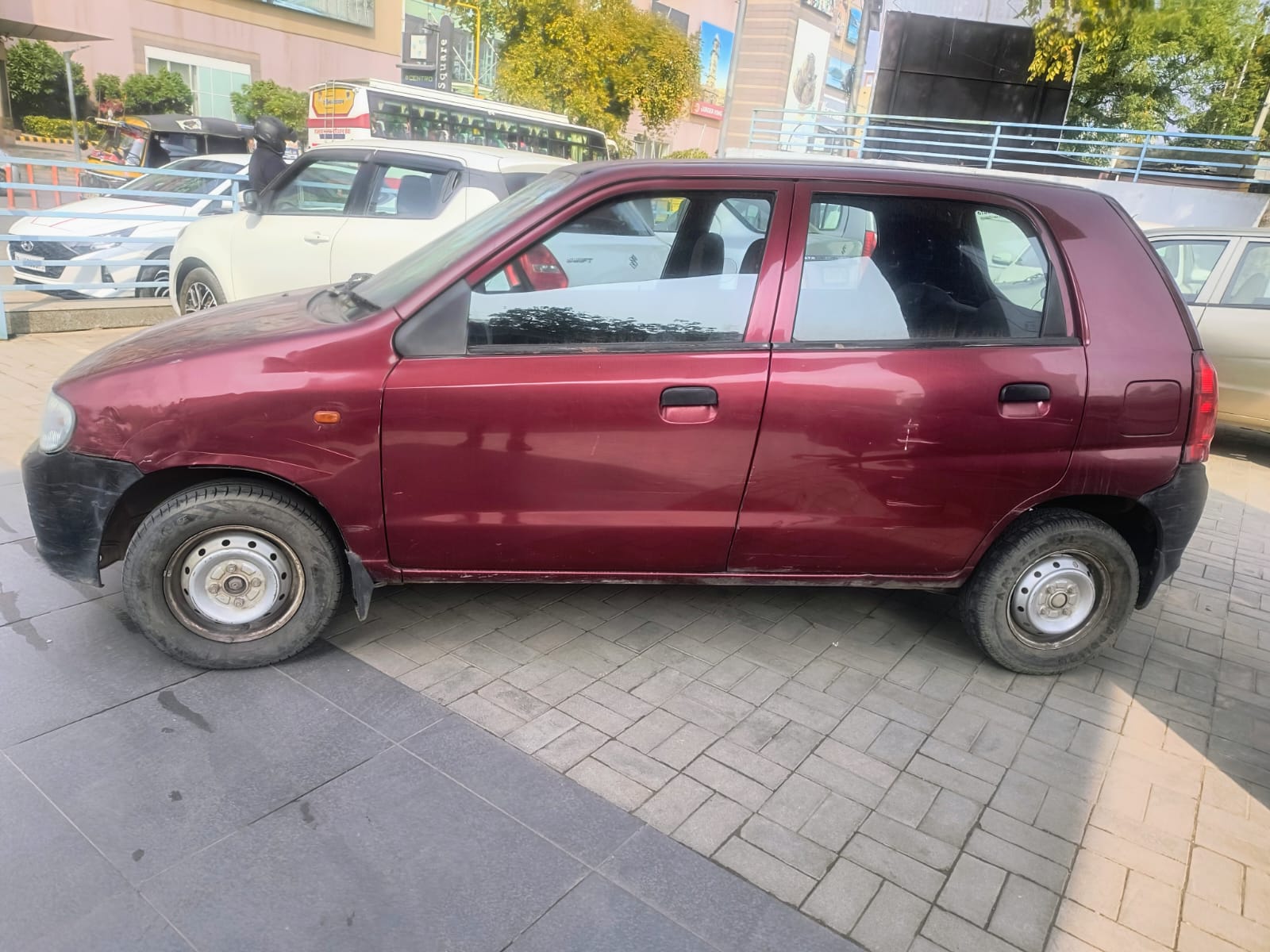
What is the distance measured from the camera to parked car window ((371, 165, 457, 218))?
21.5ft

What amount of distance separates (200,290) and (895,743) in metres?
6.61

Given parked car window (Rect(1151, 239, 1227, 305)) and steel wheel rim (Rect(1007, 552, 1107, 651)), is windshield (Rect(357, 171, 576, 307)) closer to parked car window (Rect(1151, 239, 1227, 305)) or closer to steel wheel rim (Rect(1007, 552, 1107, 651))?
steel wheel rim (Rect(1007, 552, 1107, 651))

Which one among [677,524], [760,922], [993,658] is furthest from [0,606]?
[993,658]

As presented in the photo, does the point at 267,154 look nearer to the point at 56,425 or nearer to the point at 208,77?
the point at 56,425

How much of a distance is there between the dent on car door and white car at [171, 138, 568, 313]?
5.46 metres

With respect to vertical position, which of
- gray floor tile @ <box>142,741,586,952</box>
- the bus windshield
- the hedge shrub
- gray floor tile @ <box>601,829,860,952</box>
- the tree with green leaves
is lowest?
gray floor tile @ <box>142,741,586,952</box>

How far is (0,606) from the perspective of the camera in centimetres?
359

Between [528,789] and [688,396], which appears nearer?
[528,789]

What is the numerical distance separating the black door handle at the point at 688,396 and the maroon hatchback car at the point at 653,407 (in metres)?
0.01

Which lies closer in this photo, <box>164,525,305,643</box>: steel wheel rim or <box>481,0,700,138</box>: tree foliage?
<box>164,525,305,643</box>: steel wheel rim

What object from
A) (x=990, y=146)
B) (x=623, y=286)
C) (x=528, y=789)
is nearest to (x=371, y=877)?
(x=528, y=789)

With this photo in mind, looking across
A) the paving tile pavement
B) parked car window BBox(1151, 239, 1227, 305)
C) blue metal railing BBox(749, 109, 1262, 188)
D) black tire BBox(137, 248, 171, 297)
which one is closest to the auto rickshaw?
black tire BBox(137, 248, 171, 297)

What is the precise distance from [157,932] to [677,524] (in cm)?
195

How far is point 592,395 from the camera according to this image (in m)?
3.12
